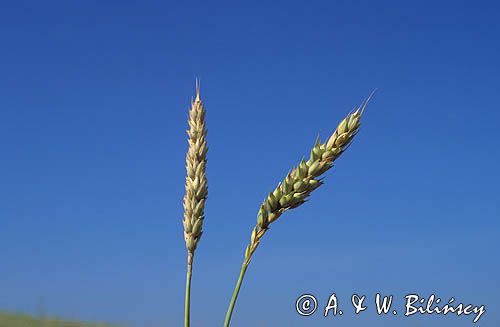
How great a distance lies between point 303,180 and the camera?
267 centimetres

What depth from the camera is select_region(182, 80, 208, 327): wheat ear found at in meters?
2.77

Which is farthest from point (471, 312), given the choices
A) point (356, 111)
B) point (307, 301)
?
point (356, 111)

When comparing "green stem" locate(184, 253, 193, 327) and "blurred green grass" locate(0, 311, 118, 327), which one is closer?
"green stem" locate(184, 253, 193, 327)

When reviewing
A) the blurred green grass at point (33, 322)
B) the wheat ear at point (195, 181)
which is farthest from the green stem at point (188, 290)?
→ the blurred green grass at point (33, 322)

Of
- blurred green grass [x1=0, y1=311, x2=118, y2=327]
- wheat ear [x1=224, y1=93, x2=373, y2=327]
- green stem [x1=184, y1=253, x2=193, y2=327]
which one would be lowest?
green stem [x1=184, y1=253, x2=193, y2=327]

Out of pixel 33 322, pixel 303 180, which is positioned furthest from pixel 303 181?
pixel 33 322

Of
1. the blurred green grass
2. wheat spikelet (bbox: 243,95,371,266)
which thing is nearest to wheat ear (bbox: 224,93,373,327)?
wheat spikelet (bbox: 243,95,371,266)

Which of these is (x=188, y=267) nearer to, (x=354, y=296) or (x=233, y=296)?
(x=233, y=296)

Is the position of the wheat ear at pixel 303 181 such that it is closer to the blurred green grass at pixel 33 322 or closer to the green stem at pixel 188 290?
the green stem at pixel 188 290

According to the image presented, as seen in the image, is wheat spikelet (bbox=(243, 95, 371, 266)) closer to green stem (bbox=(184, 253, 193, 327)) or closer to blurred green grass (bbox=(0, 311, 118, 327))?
green stem (bbox=(184, 253, 193, 327))

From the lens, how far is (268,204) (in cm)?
267

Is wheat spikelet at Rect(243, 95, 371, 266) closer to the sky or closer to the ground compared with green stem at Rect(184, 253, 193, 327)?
closer to the sky

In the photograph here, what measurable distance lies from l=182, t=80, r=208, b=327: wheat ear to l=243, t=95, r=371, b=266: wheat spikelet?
29 cm

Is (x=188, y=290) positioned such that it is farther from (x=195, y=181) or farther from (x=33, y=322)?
(x=33, y=322)
